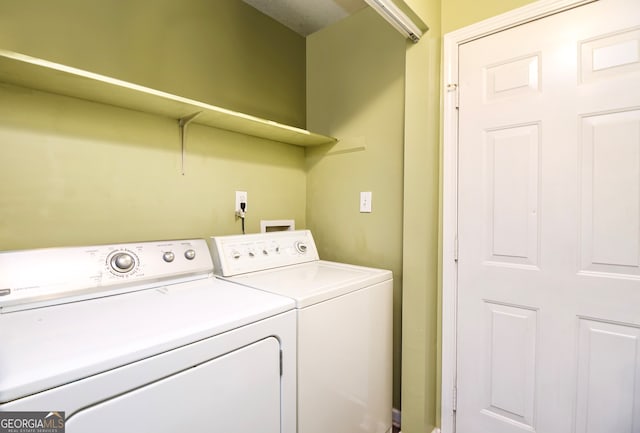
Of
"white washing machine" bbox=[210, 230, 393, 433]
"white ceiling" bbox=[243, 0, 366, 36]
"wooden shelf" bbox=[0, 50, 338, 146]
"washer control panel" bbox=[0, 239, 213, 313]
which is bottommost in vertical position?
"white washing machine" bbox=[210, 230, 393, 433]

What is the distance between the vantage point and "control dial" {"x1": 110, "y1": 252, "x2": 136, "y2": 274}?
1.15 meters

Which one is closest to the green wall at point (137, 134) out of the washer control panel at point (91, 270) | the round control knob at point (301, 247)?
the washer control panel at point (91, 270)

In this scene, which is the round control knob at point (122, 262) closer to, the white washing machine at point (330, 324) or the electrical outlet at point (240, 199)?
the white washing machine at point (330, 324)

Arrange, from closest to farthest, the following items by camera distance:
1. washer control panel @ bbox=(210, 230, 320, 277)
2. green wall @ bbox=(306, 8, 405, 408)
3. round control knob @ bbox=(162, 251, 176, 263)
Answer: round control knob @ bbox=(162, 251, 176, 263)
washer control panel @ bbox=(210, 230, 320, 277)
green wall @ bbox=(306, 8, 405, 408)

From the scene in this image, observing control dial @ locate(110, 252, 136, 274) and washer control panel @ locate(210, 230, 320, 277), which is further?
washer control panel @ locate(210, 230, 320, 277)

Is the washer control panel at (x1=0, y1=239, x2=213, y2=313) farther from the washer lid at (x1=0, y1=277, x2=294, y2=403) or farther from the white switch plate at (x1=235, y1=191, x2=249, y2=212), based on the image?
the white switch plate at (x1=235, y1=191, x2=249, y2=212)

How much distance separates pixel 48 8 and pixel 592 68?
2.17m

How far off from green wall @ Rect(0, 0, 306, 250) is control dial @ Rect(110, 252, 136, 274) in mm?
213

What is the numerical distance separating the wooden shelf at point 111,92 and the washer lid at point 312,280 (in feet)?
2.60

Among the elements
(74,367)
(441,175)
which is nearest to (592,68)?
(441,175)

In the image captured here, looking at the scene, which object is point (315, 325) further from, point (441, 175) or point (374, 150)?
point (374, 150)

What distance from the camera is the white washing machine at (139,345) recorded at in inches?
25.2

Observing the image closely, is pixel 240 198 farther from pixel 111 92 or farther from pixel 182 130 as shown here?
pixel 111 92

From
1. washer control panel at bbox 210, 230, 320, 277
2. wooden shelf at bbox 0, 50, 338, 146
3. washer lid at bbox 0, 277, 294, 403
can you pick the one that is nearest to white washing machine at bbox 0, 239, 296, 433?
washer lid at bbox 0, 277, 294, 403
